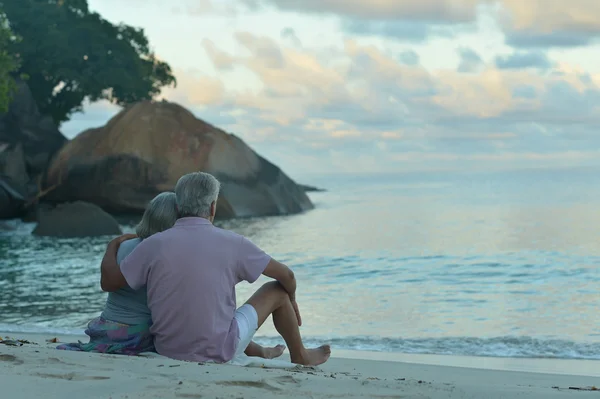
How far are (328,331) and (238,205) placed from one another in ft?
59.1

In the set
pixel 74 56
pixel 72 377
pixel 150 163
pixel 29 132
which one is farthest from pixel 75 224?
pixel 72 377

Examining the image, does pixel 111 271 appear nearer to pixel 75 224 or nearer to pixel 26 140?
pixel 75 224

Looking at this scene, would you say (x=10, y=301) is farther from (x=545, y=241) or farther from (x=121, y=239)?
(x=545, y=241)

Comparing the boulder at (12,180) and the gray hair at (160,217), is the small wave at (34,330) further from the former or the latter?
the boulder at (12,180)

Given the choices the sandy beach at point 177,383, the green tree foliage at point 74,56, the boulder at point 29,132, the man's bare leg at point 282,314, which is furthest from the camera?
the green tree foliage at point 74,56

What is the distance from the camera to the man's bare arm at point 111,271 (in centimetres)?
468

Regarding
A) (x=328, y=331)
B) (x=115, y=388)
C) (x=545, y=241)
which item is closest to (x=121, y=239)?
(x=115, y=388)

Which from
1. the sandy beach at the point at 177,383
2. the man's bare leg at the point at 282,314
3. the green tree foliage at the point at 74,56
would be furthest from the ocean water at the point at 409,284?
the green tree foliage at the point at 74,56

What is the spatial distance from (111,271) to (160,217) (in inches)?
16.8

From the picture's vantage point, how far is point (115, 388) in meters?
3.76

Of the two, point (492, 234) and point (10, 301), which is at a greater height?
point (492, 234)

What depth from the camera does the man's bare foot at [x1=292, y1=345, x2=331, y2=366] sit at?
5320 millimetres

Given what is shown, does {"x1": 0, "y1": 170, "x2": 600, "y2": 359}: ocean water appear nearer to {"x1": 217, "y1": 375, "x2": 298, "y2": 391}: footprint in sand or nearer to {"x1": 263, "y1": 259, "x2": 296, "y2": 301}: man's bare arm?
{"x1": 263, "y1": 259, "x2": 296, "y2": 301}: man's bare arm

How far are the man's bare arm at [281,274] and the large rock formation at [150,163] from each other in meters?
Result: 21.0
